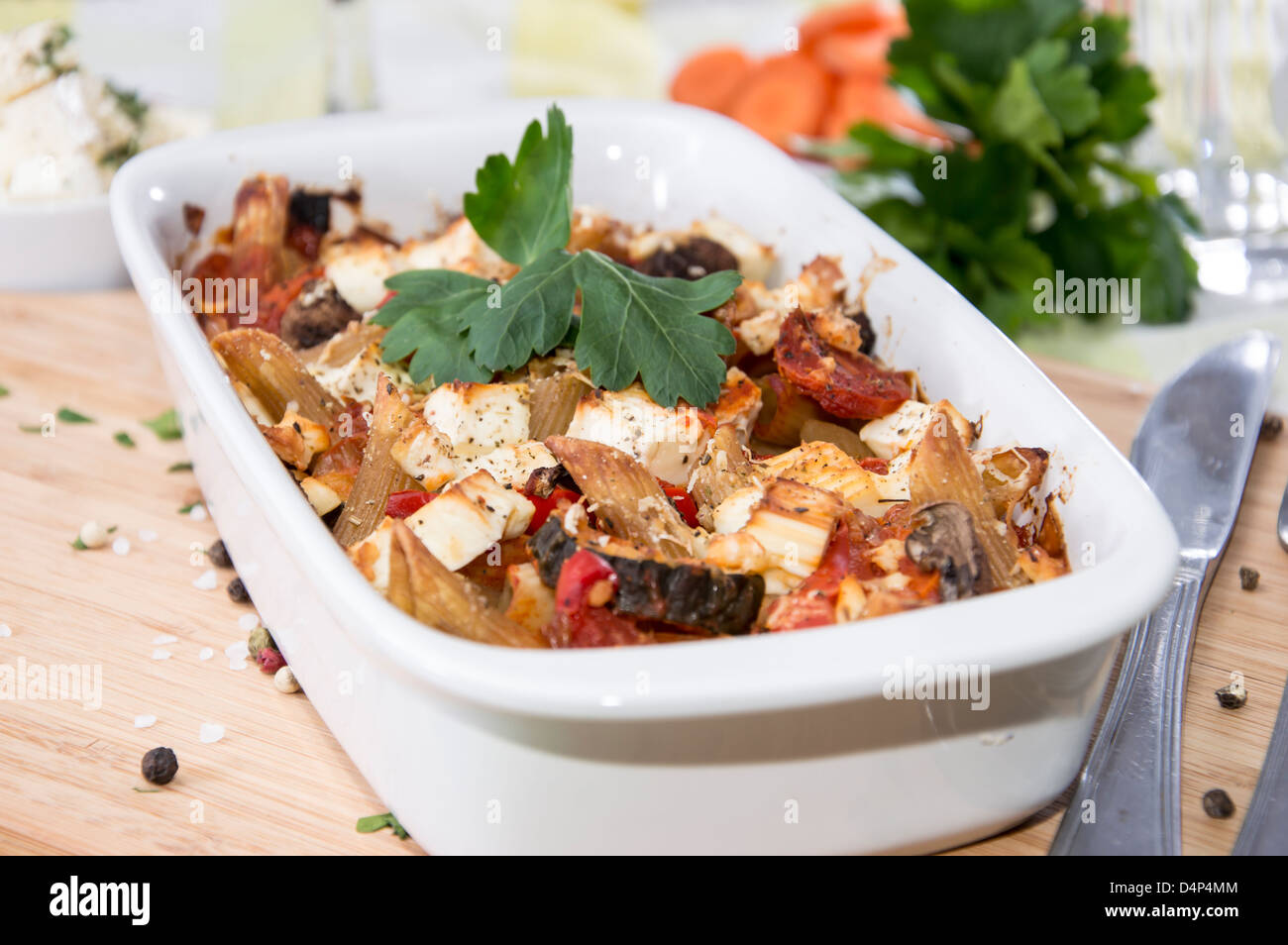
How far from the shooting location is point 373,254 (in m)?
2.12

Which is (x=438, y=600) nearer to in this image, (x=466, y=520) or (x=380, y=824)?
(x=466, y=520)

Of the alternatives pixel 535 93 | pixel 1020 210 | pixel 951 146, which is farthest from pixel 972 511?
pixel 535 93

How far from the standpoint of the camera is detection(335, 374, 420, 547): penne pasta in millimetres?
1619

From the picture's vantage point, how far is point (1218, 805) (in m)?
1.45

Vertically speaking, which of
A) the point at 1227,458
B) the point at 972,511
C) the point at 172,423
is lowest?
the point at 172,423

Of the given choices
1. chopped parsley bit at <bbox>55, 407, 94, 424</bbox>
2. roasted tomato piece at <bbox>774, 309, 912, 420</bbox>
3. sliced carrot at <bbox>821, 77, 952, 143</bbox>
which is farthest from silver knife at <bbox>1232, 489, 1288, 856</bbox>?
sliced carrot at <bbox>821, 77, 952, 143</bbox>

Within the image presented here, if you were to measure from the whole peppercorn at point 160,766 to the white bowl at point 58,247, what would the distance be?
149cm

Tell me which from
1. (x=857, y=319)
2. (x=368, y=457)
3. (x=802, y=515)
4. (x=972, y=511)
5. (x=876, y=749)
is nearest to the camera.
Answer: (x=876, y=749)

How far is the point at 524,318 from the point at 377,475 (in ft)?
1.07

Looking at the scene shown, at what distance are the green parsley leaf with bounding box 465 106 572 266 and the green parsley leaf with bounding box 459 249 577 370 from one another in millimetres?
165

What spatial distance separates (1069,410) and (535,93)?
259 cm

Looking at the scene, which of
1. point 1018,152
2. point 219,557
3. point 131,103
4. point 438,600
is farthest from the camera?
point 131,103

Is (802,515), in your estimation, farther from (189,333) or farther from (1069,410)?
(189,333)

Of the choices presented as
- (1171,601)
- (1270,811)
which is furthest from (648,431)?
(1270,811)
